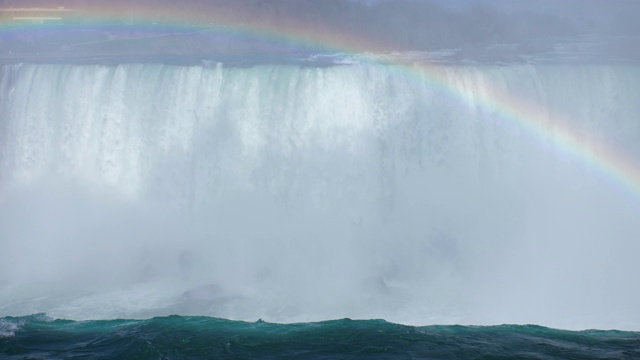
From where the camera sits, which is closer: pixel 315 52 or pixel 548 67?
pixel 548 67

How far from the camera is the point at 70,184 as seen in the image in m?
14.4

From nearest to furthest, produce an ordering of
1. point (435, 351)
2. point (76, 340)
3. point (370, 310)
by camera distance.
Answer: point (435, 351)
point (76, 340)
point (370, 310)

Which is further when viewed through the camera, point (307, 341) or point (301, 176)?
point (301, 176)

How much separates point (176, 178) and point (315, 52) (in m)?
6.36

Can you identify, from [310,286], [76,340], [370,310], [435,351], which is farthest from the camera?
[310,286]

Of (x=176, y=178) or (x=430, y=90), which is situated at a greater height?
(x=430, y=90)

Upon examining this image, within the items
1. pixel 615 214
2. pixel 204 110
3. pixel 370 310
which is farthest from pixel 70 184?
pixel 615 214

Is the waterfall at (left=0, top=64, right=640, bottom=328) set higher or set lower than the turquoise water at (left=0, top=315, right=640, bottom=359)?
higher

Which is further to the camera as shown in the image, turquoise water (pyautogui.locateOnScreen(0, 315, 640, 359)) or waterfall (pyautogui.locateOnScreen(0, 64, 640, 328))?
waterfall (pyautogui.locateOnScreen(0, 64, 640, 328))

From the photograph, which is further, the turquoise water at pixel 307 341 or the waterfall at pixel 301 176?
the waterfall at pixel 301 176

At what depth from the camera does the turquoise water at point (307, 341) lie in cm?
794

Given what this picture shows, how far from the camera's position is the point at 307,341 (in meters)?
8.51

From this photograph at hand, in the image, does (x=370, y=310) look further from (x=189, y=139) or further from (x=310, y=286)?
(x=189, y=139)

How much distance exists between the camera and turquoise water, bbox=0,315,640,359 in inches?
313
